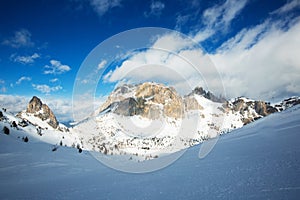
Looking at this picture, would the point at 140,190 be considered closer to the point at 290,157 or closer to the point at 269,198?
the point at 269,198

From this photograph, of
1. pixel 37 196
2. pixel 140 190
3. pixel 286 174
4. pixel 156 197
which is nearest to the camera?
pixel 286 174

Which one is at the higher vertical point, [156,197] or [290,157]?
[290,157]

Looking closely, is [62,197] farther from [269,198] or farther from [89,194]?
[269,198]

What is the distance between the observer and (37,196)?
5.12 m

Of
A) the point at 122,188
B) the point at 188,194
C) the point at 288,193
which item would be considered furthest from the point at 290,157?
the point at 122,188

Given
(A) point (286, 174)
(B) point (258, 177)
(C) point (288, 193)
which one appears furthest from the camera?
(B) point (258, 177)

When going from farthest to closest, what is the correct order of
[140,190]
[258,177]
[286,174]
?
[140,190] → [258,177] → [286,174]

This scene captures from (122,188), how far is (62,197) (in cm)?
149

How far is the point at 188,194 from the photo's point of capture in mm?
3605

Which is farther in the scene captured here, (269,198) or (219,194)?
(219,194)

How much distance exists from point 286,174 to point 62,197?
4879 mm

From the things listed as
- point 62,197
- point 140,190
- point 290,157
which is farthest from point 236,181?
point 62,197

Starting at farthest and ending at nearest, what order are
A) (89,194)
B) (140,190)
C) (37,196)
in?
(37,196) < (89,194) < (140,190)

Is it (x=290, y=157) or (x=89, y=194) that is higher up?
(x=290, y=157)
